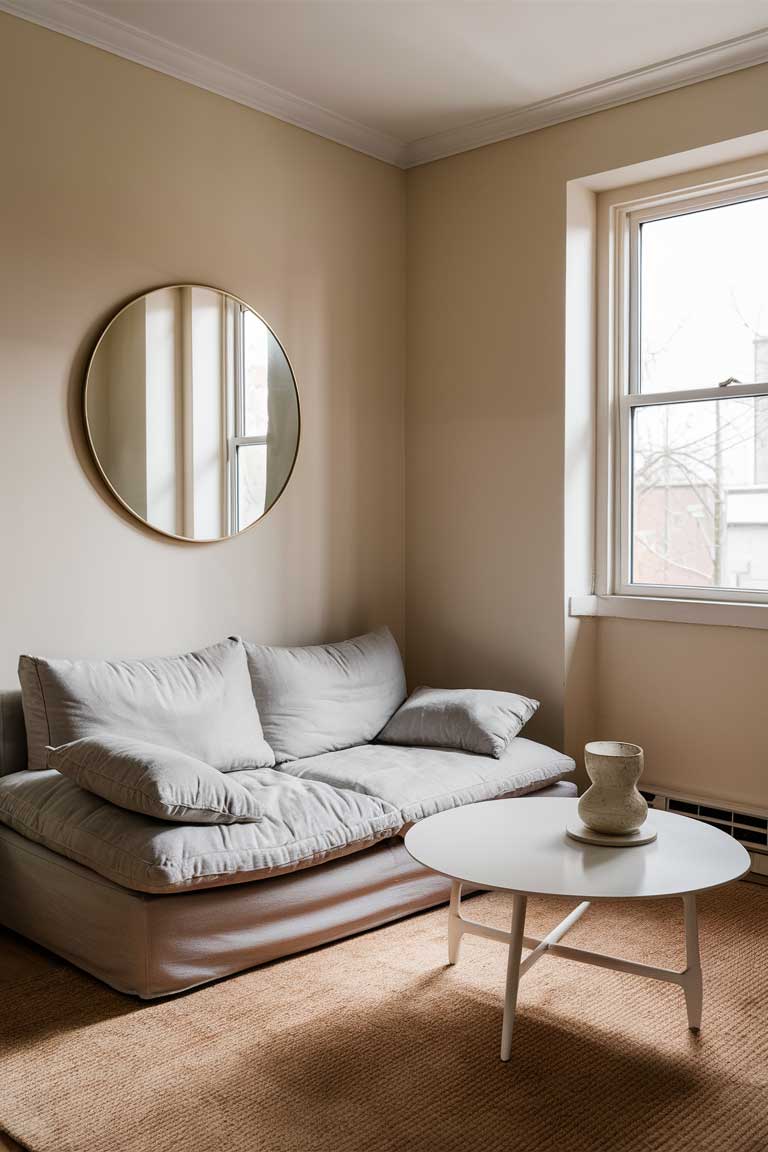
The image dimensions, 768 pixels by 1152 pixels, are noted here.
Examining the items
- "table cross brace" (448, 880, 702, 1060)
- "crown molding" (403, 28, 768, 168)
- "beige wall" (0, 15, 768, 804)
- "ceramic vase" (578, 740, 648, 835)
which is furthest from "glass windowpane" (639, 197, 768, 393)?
"table cross brace" (448, 880, 702, 1060)

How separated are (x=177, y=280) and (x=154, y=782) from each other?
1762 mm

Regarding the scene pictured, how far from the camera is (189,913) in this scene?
2.39 m

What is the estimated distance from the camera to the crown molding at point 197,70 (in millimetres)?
2967

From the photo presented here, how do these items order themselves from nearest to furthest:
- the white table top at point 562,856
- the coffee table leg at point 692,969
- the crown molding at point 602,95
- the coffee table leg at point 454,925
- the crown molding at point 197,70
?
the white table top at point 562,856, the coffee table leg at point 692,969, the coffee table leg at point 454,925, the crown molding at point 197,70, the crown molding at point 602,95

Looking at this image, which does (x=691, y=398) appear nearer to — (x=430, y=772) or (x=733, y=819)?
(x=733, y=819)

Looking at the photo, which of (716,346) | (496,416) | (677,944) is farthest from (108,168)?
(677,944)

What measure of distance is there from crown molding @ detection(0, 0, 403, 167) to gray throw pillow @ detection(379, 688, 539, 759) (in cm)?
215

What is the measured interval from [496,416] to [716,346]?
0.84 metres

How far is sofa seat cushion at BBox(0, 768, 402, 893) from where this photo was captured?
236 cm

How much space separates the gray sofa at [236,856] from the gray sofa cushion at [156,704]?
24 mm

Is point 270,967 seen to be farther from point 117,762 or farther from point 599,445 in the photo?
point 599,445

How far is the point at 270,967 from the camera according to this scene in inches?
102

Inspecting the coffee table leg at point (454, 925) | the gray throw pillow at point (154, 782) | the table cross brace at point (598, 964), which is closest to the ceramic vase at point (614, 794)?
the table cross brace at point (598, 964)

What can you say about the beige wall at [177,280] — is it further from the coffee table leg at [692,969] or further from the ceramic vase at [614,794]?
the coffee table leg at [692,969]
